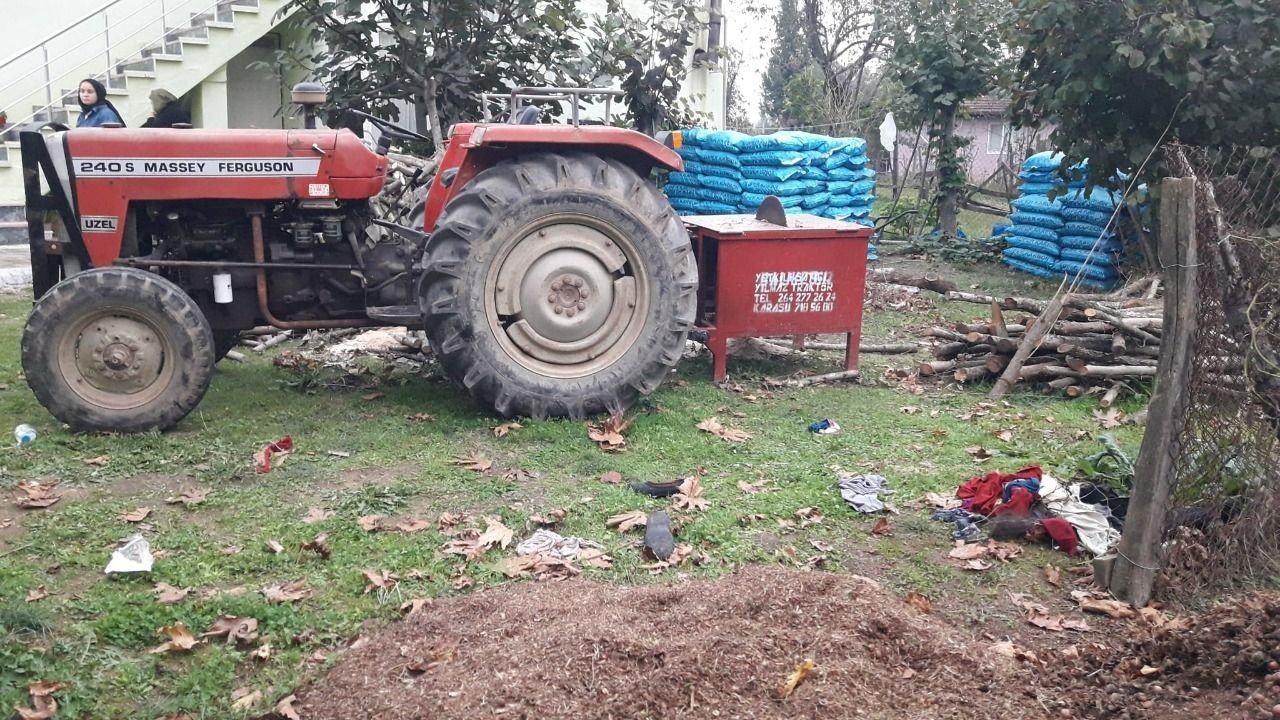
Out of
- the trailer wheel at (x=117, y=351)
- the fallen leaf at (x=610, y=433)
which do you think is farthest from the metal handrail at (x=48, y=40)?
the fallen leaf at (x=610, y=433)

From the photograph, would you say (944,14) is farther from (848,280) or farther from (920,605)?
(920,605)

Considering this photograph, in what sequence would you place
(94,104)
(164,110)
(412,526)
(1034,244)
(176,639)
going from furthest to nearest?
1. (1034,244)
2. (164,110)
3. (94,104)
4. (412,526)
5. (176,639)

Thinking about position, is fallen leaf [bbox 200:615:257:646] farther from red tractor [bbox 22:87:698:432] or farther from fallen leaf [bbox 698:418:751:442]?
fallen leaf [bbox 698:418:751:442]

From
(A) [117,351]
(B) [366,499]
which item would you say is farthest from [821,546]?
(A) [117,351]

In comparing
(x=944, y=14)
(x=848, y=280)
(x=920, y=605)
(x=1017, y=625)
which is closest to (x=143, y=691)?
(x=920, y=605)

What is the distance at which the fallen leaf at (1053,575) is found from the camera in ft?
15.2

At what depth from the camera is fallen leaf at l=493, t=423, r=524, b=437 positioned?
21.2ft

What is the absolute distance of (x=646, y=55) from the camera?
14039 millimetres

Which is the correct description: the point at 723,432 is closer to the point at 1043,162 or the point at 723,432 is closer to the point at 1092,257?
the point at 1092,257

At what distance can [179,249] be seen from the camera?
6.73 metres

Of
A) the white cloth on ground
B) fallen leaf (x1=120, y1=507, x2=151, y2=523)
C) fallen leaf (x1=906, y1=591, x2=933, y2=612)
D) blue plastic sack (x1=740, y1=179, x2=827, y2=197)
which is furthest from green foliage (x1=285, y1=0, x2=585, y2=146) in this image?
fallen leaf (x1=906, y1=591, x2=933, y2=612)

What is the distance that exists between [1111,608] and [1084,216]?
32.1ft

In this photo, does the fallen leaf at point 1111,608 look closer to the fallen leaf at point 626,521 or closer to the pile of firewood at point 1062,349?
the fallen leaf at point 626,521

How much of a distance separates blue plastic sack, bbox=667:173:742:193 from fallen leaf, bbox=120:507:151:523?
9.72 meters
